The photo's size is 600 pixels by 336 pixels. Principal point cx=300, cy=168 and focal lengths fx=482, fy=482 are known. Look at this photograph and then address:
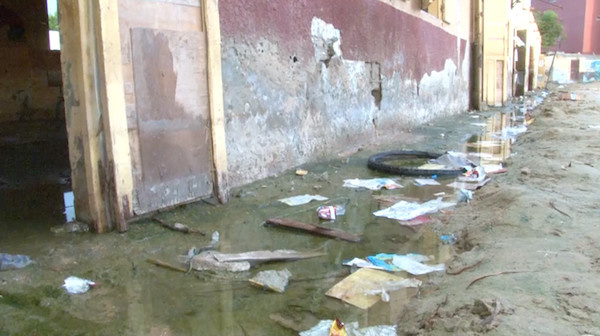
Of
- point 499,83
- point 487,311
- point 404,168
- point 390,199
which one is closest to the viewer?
point 487,311

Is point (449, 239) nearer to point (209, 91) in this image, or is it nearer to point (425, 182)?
point (425, 182)

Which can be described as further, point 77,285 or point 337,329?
point 77,285

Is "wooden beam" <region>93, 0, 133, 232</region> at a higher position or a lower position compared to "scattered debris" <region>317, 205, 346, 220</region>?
higher

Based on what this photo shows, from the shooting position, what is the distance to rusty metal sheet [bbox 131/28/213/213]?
3559mm

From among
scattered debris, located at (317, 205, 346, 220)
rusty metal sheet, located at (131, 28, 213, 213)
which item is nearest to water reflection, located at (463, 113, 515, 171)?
scattered debris, located at (317, 205, 346, 220)

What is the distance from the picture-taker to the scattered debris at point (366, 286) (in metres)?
2.46

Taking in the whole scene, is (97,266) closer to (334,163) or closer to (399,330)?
(399,330)

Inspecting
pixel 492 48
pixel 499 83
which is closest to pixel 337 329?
pixel 492 48

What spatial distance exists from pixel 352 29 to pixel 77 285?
5.40m

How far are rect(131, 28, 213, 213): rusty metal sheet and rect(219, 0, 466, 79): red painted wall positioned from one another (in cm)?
73

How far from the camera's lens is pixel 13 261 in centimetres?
288

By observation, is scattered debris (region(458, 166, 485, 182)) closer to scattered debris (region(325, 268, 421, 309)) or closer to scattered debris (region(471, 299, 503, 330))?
scattered debris (region(325, 268, 421, 309))

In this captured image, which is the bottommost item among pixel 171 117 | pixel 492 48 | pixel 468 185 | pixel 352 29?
pixel 468 185

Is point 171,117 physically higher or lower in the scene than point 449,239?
higher
